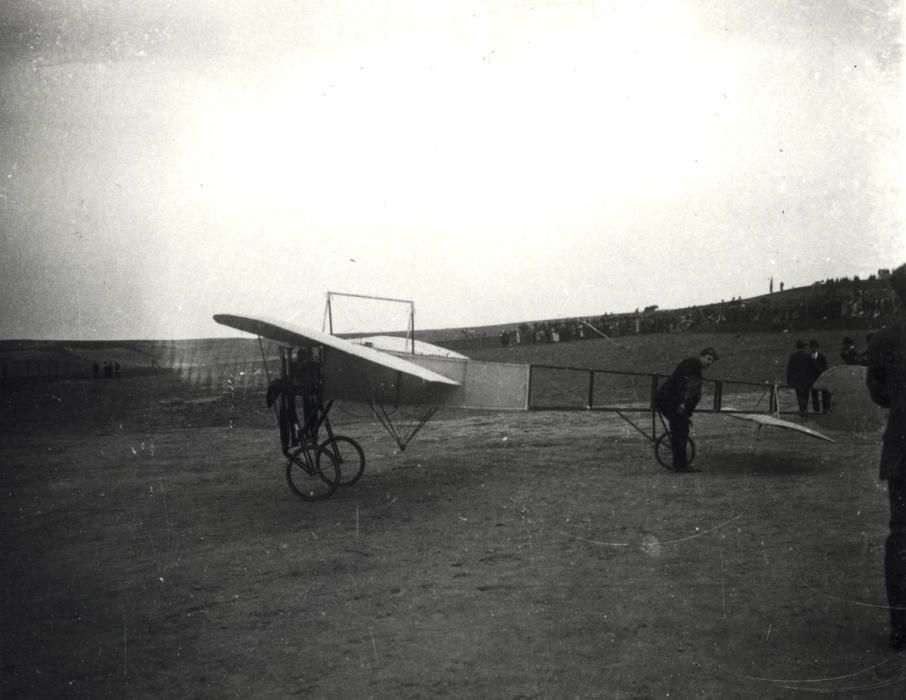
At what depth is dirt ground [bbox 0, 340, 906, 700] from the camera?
156 inches

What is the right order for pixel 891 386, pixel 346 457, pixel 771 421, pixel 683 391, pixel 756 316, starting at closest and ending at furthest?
1. pixel 891 386
2. pixel 683 391
3. pixel 771 421
4. pixel 346 457
5. pixel 756 316

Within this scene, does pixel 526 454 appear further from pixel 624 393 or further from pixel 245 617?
pixel 624 393

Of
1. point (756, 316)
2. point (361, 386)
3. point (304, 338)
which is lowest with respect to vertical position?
point (361, 386)

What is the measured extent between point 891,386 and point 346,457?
9.96 meters

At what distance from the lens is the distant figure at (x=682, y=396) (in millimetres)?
9617

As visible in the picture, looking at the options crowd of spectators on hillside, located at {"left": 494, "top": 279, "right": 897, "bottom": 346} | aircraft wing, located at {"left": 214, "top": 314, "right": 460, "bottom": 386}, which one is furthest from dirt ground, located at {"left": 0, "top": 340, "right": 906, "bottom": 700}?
crowd of spectators on hillside, located at {"left": 494, "top": 279, "right": 897, "bottom": 346}

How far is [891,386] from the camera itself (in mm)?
4188

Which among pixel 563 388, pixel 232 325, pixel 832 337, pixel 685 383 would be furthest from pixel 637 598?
pixel 832 337

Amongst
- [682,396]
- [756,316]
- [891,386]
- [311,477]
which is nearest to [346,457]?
[311,477]

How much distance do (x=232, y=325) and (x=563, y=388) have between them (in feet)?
68.0

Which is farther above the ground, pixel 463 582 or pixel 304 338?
pixel 304 338

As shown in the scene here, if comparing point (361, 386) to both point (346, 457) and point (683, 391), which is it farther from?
point (683, 391)

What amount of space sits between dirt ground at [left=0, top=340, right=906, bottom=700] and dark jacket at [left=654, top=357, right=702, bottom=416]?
1127mm

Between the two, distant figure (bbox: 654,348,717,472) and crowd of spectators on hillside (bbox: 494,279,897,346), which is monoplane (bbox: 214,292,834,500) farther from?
crowd of spectators on hillside (bbox: 494,279,897,346)
